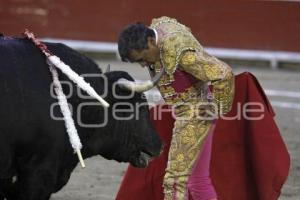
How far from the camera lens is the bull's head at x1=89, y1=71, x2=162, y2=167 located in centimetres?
387

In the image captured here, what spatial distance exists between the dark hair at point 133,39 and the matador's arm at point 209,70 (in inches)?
7.9

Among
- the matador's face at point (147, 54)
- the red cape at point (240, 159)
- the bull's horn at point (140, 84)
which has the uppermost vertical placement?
the matador's face at point (147, 54)

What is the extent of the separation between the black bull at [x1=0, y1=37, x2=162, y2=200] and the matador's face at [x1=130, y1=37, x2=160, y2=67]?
1.00 ft

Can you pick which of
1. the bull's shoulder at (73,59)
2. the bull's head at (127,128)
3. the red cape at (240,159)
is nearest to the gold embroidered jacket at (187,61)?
the bull's head at (127,128)

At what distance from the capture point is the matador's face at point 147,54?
355 cm

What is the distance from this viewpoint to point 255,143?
14.5 ft

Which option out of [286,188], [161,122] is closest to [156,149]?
[161,122]

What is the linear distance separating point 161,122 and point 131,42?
104 centimetres

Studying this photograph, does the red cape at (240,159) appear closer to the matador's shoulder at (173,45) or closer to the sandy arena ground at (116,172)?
the sandy arena ground at (116,172)

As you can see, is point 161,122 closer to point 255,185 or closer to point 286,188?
point 255,185

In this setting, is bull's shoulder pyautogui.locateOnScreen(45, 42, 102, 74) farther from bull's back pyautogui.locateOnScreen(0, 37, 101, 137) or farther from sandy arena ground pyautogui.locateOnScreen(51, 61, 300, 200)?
sandy arena ground pyautogui.locateOnScreen(51, 61, 300, 200)

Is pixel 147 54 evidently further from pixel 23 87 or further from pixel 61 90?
pixel 23 87

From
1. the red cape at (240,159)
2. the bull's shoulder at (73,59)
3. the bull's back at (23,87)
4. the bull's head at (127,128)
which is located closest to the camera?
the bull's back at (23,87)

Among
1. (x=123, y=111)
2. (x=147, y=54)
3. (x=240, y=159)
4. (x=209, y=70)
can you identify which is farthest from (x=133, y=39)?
(x=240, y=159)
